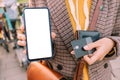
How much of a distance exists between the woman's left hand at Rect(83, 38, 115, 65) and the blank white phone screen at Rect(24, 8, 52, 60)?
0.50ft

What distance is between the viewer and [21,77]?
9.52ft

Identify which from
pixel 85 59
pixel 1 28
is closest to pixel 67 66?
pixel 85 59

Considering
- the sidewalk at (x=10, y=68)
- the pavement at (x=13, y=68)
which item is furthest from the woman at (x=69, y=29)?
the sidewalk at (x=10, y=68)

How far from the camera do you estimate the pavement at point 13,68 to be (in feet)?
9.50

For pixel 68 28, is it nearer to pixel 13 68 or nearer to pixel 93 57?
pixel 93 57

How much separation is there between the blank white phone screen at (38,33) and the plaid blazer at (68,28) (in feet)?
0.22

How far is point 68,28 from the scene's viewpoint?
2.68 ft

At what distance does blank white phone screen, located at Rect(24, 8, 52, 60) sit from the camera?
75 centimetres

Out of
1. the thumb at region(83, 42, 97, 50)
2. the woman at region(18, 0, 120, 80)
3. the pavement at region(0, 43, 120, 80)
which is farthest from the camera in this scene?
the pavement at region(0, 43, 120, 80)

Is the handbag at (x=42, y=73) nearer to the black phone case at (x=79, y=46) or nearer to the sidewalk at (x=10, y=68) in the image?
the black phone case at (x=79, y=46)

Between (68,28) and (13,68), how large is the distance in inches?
101

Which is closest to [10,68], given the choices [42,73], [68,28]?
[42,73]

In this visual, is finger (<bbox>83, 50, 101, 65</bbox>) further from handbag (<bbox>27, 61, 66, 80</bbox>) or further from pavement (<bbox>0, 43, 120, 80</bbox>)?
pavement (<bbox>0, 43, 120, 80</bbox>)

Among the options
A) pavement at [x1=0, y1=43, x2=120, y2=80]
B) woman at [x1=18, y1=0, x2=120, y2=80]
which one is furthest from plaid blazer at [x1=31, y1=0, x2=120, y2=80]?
pavement at [x1=0, y1=43, x2=120, y2=80]
